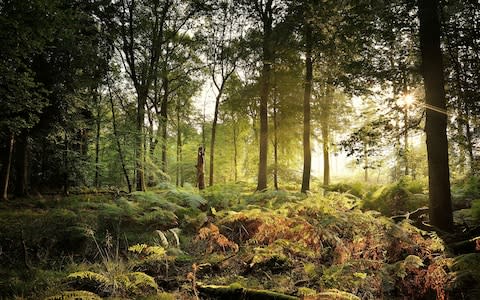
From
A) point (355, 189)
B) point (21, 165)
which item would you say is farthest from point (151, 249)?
point (355, 189)

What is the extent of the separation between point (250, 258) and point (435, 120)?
476 cm

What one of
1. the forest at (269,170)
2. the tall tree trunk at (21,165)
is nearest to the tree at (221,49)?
the forest at (269,170)

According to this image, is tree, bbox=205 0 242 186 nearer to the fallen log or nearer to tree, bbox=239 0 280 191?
tree, bbox=239 0 280 191

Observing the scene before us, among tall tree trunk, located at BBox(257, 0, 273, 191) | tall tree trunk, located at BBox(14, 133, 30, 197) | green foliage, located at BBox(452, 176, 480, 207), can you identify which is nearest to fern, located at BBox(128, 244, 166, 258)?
green foliage, located at BBox(452, 176, 480, 207)

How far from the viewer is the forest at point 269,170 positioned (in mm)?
4871

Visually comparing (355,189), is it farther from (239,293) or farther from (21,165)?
(21,165)

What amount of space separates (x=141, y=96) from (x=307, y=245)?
11.1 m

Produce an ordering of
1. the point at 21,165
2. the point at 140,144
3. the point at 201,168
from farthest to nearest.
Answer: the point at 201,168 → the point at 140,144 → the point at 21,165

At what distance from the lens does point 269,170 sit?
19594 millimetres

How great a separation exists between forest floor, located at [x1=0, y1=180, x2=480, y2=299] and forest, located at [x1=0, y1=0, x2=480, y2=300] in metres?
0.04

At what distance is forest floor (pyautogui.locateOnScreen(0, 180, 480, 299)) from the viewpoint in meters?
4.16

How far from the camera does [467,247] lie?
491 centimetres

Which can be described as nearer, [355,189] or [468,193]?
[468,193]

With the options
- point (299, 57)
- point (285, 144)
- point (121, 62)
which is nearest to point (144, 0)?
point (121, 62)
